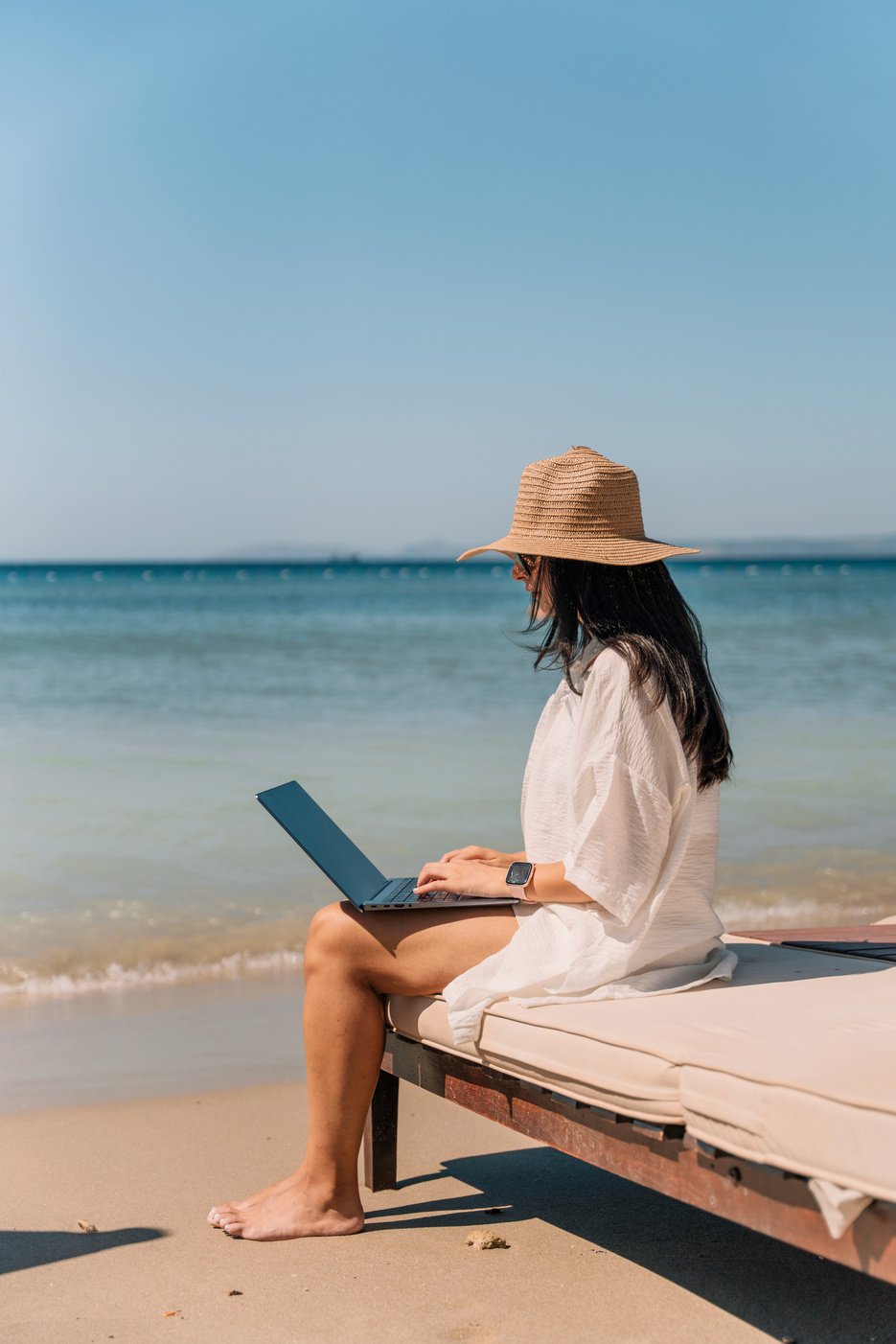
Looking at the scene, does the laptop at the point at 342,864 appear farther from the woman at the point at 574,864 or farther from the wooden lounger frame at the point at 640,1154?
the wooden lounger frame at the point at 640,1154

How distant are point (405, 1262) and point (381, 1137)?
46cm

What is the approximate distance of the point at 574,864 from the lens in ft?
9.09

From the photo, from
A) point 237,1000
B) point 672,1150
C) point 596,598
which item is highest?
point 596,598

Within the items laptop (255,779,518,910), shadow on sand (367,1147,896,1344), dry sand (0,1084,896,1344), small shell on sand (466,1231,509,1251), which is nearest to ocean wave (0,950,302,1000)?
dry sand (0,1084,896,1344)

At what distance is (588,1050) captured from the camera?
2520 mm

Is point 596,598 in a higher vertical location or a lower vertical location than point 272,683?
higher

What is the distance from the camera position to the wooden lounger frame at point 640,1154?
2064mm

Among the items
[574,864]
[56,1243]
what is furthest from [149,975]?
[574,864]

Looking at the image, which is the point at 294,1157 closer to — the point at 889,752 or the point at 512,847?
the point at 512,847

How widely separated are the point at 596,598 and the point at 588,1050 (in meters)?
0.96

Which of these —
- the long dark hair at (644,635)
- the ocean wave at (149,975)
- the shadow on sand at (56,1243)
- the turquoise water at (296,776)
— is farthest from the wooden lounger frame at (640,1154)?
the ocean wave at (149,975)

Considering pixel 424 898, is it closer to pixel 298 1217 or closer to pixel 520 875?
pixel 520 875

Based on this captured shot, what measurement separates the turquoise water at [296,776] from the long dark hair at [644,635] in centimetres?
193

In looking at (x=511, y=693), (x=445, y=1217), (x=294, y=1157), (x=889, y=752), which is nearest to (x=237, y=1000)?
(x=294, y=1157)
